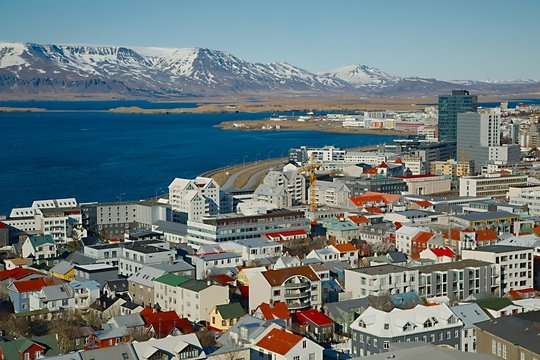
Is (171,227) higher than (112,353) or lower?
lower

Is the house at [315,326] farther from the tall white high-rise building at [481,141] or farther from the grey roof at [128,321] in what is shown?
the tall white high-rise building at [481,141]

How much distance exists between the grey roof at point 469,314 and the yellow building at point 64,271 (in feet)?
13.0

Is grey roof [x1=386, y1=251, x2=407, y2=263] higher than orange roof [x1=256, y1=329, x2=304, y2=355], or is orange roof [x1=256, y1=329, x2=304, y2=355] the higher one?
orange roof [x1=256, y1=329, x2=304, y2=355]

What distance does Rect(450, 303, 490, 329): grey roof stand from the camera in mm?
6324

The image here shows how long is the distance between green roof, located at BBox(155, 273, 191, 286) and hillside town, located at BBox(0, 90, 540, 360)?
0.02m

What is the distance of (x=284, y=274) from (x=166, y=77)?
84.8 m

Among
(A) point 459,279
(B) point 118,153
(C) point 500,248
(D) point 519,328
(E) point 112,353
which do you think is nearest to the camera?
(E) point 112,353

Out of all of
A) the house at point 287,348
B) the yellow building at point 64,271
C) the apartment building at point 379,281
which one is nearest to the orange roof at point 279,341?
the house at point 287,348

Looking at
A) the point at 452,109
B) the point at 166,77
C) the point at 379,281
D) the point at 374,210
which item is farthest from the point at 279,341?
the point at 166,77

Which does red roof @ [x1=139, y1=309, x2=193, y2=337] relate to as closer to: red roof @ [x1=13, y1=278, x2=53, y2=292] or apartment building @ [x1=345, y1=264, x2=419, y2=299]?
red roof @ [x1=13, y1=278, x2=53, y2=292]

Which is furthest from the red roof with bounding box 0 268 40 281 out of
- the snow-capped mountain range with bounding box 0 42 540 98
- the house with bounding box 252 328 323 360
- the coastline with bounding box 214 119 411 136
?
the snow-capped mountain range with bounding box 0 42 540 98

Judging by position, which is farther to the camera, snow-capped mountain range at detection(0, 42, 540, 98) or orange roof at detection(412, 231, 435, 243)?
snow-capped mountain range at detection(0, 42, 540, 98)

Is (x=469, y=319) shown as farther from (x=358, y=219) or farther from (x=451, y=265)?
(x=358, y=219)

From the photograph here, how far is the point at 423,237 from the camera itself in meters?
10.0
